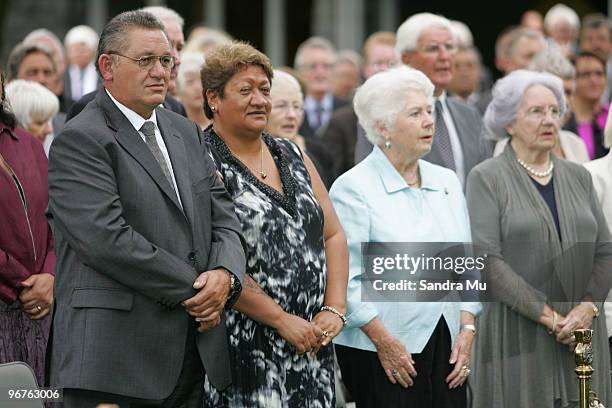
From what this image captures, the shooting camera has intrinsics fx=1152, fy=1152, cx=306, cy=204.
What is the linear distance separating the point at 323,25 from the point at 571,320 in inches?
493

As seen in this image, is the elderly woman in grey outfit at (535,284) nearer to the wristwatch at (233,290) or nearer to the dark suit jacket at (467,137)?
the dark suit jacket at (467,137)

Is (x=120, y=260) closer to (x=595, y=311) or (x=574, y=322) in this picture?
(x=574, y=322)

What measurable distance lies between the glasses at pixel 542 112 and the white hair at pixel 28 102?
8.68 feet

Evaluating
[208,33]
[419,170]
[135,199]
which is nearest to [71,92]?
[208,33]

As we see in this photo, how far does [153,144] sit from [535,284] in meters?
2.06

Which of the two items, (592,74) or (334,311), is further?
(592,74)

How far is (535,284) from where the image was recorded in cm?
555

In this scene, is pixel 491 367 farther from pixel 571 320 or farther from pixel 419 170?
pixel 419 170

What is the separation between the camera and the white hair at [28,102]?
639 centimetres

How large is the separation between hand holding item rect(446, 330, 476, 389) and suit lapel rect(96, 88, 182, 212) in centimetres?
160

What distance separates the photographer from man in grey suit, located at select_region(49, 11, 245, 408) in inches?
170

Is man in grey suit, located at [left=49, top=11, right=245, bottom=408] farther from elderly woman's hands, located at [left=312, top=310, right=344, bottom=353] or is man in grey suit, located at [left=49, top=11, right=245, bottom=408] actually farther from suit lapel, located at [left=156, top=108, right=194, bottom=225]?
elderly woman's hands, located at [left=312, top=310, right=344, bottom=353]

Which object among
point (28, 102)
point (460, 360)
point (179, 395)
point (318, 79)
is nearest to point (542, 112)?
point (460, 360)

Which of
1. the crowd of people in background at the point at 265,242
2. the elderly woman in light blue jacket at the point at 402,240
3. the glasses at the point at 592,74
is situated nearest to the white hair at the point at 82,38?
the crowd of people in background at the point at 265,242
